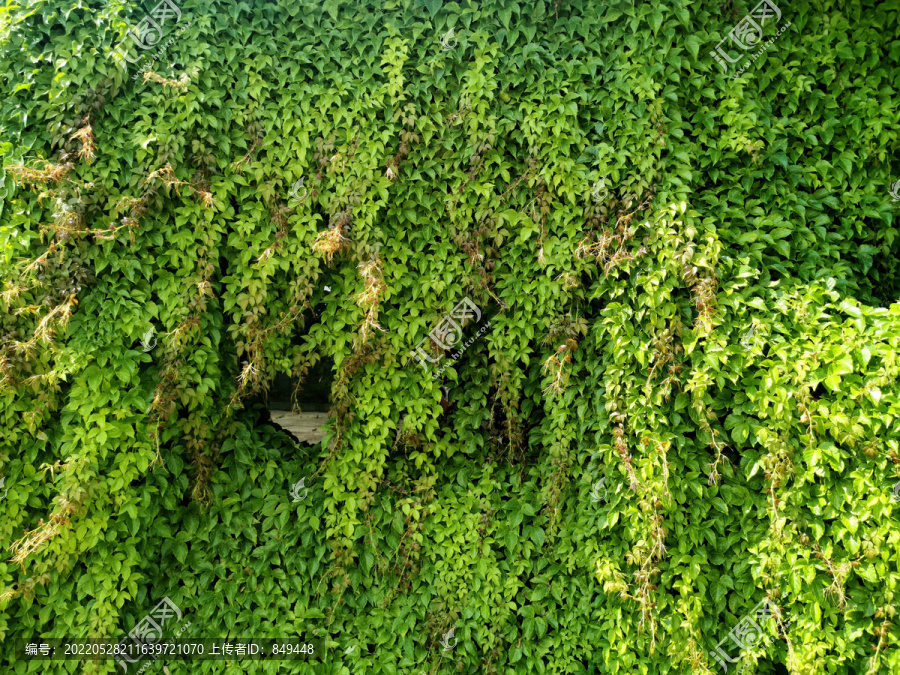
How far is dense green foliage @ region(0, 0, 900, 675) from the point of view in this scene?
10.1ft

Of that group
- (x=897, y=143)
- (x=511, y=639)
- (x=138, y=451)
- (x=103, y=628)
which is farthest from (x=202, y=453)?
(x=897, y=143)

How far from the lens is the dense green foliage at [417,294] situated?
3088 millimetres

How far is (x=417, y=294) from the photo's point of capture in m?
3.43

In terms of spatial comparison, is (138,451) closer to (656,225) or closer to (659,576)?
(659,576)

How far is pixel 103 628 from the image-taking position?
121 inches

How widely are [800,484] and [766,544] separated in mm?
→ 349

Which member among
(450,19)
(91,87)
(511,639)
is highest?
(450,19)

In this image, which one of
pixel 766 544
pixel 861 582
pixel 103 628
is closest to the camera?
pixel 861 582
